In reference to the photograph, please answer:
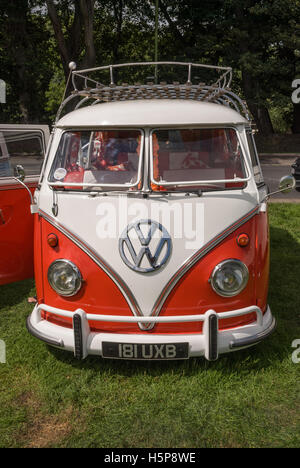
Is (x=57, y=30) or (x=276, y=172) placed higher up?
(x=57, y=30)

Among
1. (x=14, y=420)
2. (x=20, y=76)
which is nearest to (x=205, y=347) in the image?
(x=14, y=420)

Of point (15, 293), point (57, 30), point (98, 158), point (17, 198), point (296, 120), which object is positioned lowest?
point (15, 293)

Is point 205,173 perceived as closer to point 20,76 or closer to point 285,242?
point 285,242

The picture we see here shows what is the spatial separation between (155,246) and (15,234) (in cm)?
178

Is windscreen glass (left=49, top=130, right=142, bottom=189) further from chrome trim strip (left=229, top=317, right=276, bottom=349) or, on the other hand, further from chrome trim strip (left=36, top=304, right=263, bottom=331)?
chrome trim strip (left=229, top=317, right=276, bottom=349)

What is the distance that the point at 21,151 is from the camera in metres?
4.55

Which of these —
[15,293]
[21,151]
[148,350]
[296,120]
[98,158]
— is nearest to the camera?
[148,350]

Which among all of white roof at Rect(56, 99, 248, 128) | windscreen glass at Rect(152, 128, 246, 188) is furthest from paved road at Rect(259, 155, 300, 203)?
white roof at Rect(56, 99, 248, 128)

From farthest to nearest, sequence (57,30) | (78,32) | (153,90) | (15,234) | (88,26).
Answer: (78,32) → (57,30) → (88,26) → (153,90) → (15,234)

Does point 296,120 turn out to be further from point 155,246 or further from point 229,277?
point 155,246

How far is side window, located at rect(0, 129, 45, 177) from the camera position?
4395 mm

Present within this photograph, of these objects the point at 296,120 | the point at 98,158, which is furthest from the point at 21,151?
the point at 296,120

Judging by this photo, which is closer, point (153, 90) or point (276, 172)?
point (153, 90)

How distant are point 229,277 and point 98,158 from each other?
1547 mm
